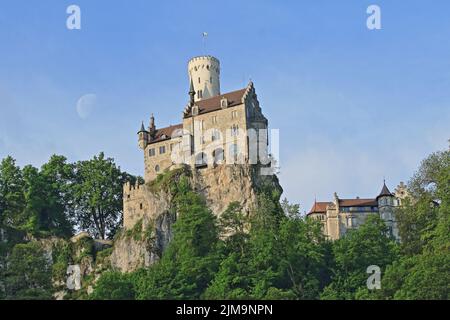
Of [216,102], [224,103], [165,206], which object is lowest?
[165,206]

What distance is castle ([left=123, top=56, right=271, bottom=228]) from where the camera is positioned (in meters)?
80.4

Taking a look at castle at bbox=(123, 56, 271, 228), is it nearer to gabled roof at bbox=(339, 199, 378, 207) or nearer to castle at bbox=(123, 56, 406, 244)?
castle at bbox=(123, 56, 406, 244)

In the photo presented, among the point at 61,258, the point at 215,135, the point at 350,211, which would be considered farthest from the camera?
the point at 350,211

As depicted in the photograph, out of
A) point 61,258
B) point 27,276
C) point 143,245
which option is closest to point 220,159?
point 143,245

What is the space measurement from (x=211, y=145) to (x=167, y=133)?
7299mm

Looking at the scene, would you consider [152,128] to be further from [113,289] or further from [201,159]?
[113,289]

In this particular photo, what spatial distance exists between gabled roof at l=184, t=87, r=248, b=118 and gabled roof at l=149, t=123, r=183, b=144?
6.88 ft

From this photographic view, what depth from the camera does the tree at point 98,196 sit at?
8869 centimetres

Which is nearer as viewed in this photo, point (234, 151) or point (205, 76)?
point (234, 151)

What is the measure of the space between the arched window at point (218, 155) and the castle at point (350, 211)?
14.7 meters

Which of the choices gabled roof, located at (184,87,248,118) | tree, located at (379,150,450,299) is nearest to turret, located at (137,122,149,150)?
gabled roof, located at (184,87,248,118)

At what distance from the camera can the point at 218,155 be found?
271ft
